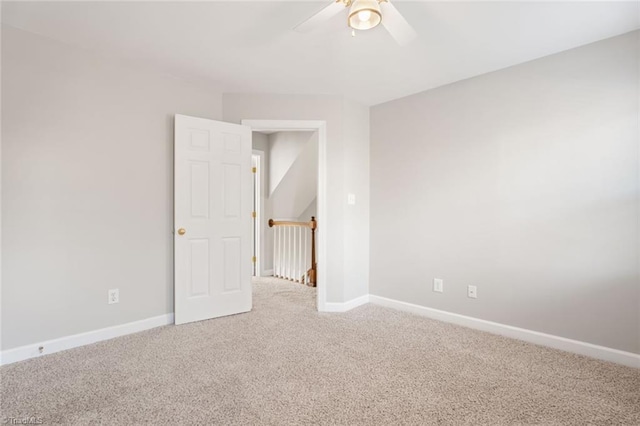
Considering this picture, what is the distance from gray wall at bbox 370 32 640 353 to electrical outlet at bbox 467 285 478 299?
46 millimetres

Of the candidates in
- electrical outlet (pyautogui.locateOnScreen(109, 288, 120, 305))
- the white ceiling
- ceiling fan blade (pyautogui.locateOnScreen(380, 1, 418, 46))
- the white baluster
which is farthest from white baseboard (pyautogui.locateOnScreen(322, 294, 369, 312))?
ceiling fan blade (pyautogui.locateOnScreen(380, 1, 418, 46))

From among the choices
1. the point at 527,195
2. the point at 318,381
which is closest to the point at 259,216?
the point at 318,381

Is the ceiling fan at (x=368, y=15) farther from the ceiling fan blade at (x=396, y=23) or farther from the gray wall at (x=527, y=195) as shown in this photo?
the gray wall at (x=527, y=195)

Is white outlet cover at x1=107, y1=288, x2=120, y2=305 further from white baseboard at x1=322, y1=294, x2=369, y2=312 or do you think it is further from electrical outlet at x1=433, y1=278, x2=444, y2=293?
electrical outlet at x1=433, y1=278, x2=444, y2=293

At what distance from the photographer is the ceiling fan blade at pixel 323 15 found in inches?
64.9

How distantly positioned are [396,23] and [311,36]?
769mm

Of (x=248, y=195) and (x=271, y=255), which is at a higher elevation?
(x=248, y=195)

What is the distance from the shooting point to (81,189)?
247cm

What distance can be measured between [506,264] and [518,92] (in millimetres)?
1469

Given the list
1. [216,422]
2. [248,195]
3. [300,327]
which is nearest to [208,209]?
[248,195]

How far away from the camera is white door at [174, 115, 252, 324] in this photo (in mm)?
2939

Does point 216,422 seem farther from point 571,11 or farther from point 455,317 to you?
point 571,11

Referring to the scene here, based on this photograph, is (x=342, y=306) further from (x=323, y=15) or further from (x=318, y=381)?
(x=323, y=15)

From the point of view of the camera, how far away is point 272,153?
209 inches
